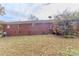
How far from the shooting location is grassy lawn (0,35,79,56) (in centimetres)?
105

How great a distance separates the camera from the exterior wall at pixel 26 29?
1056 mm

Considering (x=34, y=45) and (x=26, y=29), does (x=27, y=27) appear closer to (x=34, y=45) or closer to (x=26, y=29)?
(x=26, y=29)

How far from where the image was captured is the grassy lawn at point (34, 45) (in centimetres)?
105

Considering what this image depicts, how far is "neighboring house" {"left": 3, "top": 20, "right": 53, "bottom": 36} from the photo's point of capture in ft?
3.46

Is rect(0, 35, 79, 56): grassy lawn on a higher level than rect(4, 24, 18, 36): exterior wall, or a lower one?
lower

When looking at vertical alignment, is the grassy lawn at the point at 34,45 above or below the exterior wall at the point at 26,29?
below

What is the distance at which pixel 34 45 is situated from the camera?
41.7 inches

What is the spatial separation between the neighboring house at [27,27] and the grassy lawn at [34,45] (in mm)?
38

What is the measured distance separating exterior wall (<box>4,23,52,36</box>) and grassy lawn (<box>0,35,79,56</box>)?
31mm

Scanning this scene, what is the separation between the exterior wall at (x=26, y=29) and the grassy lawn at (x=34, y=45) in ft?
0.10

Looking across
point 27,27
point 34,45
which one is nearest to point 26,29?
point 27,27

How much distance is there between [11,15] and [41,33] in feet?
0.88

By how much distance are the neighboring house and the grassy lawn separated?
1.5 inches

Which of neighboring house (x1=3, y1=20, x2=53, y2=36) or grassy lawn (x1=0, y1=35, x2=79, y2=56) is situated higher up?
neighboring house (x1=3, y1=20, x2=53, y2=36)
